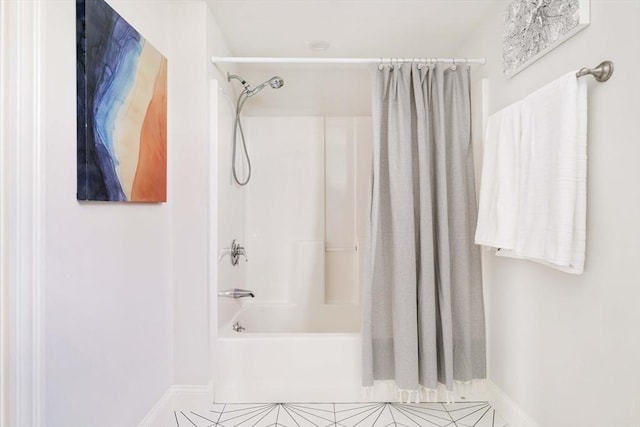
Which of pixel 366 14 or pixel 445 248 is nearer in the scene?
pixel 445 248

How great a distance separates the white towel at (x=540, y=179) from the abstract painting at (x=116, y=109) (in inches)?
61.8

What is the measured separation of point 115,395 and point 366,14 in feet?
7.13

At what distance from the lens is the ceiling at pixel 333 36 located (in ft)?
6.05

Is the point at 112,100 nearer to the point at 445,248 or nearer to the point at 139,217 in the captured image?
the point at 139,217

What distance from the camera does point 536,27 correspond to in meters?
1.46

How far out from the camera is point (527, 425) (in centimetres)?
158

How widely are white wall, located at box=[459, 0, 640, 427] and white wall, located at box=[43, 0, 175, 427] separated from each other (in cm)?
174

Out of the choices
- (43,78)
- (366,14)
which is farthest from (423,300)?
(43,78)

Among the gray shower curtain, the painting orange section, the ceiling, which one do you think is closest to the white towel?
the gray shower curtain

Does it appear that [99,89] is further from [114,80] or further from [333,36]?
[333,36]

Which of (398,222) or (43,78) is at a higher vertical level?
(43,78)

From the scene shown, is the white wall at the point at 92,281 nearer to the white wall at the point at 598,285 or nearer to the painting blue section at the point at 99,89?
the painting blue section at the point at 99,89

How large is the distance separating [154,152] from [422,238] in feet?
4.46

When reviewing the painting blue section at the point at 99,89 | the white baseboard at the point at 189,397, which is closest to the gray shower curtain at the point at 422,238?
the white baseboard at the point at 189,397
